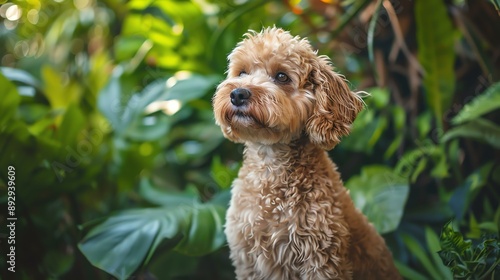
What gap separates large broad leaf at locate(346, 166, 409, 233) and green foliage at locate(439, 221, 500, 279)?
0.70ft

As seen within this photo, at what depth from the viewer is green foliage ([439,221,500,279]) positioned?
984 mm

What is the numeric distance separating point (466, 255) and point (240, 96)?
1.84 feet

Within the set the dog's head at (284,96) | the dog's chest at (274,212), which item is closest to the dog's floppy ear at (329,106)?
the dog's head at (284,96)

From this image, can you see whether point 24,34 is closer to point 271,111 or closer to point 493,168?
point 271,111

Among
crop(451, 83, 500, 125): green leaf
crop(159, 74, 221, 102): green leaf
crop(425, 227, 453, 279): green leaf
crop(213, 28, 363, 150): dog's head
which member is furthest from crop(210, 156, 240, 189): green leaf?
crop(451, 83, 500, 125): green leaf

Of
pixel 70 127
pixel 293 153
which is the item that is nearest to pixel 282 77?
pixel 293 153

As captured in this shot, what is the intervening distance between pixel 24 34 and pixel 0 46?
94 millimetres

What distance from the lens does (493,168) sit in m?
1.47

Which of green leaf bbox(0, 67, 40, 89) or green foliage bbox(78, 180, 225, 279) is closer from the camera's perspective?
green foliage bbox(78, 180, 225, 279)

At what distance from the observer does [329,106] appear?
0.89 metres

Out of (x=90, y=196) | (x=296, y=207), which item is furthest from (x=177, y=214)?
(x=90, y=196)

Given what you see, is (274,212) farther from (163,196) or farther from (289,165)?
(163,196)

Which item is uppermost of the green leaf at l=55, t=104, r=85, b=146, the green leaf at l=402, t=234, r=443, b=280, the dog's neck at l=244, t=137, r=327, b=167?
the dog's neck at l=244, t=137, r=327, b=167

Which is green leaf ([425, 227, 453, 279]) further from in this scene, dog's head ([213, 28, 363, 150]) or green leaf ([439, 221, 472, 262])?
dog's head ([213, 28, 363, 150])
